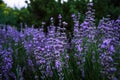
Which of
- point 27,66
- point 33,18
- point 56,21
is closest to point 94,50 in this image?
point 27,66

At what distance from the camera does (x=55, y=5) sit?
7371 millimetres

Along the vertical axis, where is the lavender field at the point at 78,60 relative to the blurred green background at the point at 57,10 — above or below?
below

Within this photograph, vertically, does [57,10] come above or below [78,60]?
above

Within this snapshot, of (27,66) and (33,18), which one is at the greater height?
(33,18)

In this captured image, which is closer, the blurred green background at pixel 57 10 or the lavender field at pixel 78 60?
the lavender field at pixel 78 60

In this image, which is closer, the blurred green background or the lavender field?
the lavender field

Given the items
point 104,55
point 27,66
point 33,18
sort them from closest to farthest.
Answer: point 104,55, point 27,66, point 33,18

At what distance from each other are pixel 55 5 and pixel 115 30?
11.5 feet

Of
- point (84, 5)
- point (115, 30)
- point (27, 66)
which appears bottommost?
point (27, 66)

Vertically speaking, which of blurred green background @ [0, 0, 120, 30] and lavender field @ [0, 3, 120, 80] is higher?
blurred green background @ [0, 0, 120, 30]

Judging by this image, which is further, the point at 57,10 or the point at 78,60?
the point at 57,10

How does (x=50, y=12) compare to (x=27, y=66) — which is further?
(x=50, y=12)

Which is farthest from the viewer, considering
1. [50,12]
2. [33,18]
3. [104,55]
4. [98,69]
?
[33,18]

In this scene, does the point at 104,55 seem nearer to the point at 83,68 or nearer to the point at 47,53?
the point at 83,68
